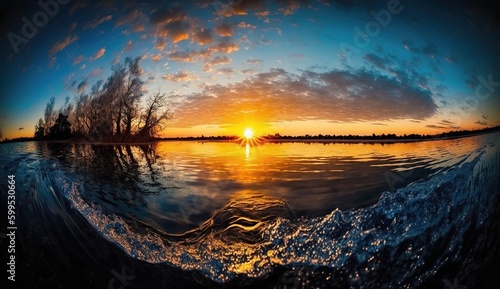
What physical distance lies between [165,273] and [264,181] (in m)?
0.78

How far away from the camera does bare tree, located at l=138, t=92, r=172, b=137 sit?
5.33 ft

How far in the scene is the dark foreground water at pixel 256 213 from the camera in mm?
1565

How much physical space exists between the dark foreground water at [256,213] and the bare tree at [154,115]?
0.31ft

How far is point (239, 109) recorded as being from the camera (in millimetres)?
1596

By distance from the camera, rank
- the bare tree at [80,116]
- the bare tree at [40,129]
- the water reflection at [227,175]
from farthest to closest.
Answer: the bare tree at [40,129]
the bare tree at [80,116]
the water reflection at [227,175]

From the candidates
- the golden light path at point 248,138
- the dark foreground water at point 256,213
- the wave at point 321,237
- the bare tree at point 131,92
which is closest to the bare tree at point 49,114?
the dark foreground water at point 256,213

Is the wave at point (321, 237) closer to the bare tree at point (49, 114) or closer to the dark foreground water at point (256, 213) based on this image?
the dark foreground water at point (256, 213)

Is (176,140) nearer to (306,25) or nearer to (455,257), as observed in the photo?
(306,25)

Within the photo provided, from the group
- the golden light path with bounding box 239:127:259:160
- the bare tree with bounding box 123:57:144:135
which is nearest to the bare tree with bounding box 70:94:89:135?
the bare tree with bounding box 123:57:144:135

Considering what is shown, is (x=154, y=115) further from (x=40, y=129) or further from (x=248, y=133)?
(x=40, y=129)

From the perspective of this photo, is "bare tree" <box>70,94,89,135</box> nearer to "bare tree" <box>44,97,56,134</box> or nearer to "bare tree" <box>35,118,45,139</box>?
"bare tree" <box>44,97,56,134</box>

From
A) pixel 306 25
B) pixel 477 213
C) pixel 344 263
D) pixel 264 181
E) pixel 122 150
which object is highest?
pixel 306 25

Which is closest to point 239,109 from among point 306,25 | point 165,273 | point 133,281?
point 306,25

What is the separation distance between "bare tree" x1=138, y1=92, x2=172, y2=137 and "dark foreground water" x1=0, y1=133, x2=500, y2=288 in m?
0.10
